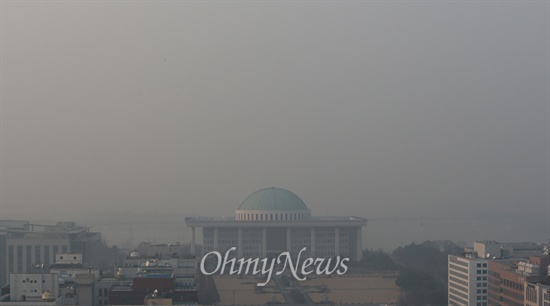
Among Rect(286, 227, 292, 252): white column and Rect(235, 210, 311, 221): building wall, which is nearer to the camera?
Result: Rect(286, 227, 292, 252): white column

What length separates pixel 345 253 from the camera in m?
81.4

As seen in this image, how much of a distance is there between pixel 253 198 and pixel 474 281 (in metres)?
42.5

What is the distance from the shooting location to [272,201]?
83.9m

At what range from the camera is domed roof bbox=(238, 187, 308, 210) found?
83750mm

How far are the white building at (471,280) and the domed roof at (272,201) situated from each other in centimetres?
3855

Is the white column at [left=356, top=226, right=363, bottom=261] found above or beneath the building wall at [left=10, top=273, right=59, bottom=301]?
beneath

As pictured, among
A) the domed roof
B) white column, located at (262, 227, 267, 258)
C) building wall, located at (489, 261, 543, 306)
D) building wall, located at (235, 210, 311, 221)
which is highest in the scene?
the domed roof

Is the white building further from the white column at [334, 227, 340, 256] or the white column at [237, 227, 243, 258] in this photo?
the white column at [237, 227, 243, 258]

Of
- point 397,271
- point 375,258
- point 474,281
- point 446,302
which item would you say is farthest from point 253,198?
point 474,281

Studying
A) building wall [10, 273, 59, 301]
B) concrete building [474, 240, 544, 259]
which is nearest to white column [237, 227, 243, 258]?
concrete building [474, 240, 544, 259]

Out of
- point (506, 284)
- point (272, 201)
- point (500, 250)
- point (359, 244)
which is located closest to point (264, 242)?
point (272, 201)

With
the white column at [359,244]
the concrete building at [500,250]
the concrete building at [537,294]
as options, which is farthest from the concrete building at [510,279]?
the white column at [359,244]

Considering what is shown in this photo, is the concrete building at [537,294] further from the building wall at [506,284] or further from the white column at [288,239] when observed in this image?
the white column at [288,239]

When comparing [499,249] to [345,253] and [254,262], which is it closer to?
[254,262]
